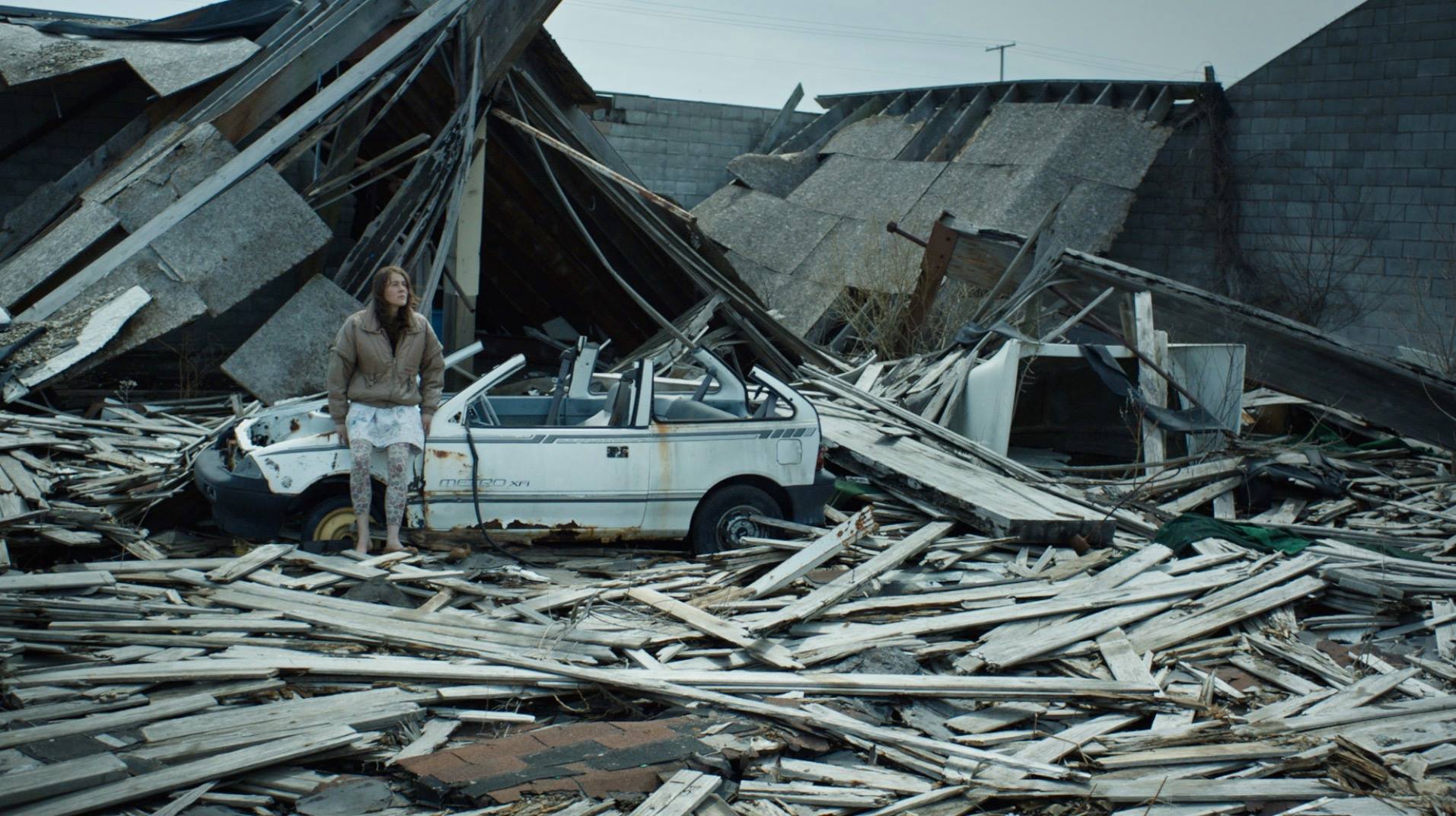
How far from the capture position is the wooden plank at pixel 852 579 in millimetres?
7105

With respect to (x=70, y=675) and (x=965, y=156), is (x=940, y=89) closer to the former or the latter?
(x=965, y=156)

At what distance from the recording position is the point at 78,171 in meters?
13.3

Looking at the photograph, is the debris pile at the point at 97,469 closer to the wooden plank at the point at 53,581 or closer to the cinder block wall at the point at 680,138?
the wooden plank at the point at 53,581

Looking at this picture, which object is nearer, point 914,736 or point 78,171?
point 914,736

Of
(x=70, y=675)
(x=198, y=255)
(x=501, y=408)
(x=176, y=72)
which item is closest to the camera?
(x=70, y=675)

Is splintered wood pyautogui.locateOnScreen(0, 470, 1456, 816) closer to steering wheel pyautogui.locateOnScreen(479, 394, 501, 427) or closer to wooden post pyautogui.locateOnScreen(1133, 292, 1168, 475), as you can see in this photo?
steering wheel pyautogui.locateOnScreen(479, 394, 501, 427)

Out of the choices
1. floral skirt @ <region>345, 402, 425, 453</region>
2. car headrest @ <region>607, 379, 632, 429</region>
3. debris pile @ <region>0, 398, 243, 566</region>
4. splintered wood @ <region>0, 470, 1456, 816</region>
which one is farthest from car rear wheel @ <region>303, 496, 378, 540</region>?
car headrest @ <region>607, 379, 632, 429</region>

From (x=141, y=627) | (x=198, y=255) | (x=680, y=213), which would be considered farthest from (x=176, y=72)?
(x=141, y=627)

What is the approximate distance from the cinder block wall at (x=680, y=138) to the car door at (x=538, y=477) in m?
15.4

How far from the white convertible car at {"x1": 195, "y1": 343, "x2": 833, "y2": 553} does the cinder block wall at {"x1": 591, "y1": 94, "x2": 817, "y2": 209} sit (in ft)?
49.4

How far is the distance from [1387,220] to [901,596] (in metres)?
14.7

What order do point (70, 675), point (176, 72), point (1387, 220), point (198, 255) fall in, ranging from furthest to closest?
1. point (1387, 220)
2. point (176, 72)
3. point (198, 255)
4. point (70, 675)

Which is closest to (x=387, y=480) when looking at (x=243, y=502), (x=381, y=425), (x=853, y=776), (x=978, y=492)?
(x=381, y=425)

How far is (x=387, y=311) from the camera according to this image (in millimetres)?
8055
